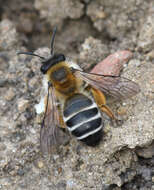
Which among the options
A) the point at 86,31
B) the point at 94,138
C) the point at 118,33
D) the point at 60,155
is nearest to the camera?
the point at 94,138

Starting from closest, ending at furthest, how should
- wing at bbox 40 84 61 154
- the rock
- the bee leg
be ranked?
wing at bbox 40 84 61 154, the bee leg, the rock

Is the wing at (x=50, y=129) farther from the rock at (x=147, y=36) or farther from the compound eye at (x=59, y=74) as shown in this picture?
the rock at (x=147, y=36)

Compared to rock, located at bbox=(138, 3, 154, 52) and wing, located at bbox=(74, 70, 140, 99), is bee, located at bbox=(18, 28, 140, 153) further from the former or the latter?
rock, located at bbox=(138, 3, 154, 52)

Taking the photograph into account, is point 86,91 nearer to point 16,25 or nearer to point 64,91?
point 64,91

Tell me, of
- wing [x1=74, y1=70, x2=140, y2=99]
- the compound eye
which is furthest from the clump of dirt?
the compound eye

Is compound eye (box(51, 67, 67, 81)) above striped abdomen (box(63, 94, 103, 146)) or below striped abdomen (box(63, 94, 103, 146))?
above

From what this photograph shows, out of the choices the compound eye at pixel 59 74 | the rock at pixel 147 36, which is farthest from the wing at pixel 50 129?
the rock at pixel 147 36

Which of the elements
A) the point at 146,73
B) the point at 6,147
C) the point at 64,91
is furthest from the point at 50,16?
the point at 6,147
